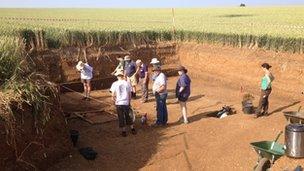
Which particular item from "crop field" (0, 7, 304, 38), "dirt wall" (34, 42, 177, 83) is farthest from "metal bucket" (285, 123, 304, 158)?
"crop field" (0, 7, 304, 38)

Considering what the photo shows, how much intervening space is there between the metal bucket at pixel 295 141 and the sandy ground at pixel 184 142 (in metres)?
0.18

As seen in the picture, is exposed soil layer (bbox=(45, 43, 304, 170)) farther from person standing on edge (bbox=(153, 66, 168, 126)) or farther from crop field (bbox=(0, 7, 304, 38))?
crop field (bbox=(0, 7, 304, 38))

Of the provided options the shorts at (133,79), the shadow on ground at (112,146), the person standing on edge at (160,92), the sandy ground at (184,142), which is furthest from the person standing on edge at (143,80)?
the person standing on edge at (160,92)

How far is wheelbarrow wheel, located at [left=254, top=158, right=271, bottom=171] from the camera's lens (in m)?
10.5

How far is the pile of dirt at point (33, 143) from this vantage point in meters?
10.8

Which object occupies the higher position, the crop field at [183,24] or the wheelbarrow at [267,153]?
the crop field at [183,24]

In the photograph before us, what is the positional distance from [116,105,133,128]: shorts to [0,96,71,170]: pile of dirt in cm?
178

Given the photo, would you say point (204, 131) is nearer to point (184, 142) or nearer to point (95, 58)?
point (184, 142)

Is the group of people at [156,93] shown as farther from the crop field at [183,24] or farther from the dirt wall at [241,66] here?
the crop field at [183,24]

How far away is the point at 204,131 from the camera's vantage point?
48.2ft

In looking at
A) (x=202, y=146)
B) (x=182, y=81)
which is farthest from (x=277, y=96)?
(x=202, y=146)

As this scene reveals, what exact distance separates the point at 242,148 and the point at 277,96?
8.14 m

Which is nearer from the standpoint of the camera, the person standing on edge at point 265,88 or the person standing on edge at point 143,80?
the person standing on edge at point 265,88

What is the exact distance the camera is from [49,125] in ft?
39.8
